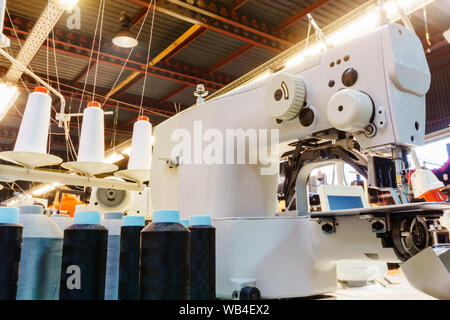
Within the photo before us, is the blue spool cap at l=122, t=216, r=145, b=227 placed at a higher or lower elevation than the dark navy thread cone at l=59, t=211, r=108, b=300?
higher

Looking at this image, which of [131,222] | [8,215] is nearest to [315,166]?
[131,222]

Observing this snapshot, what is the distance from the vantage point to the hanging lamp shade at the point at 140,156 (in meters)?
1.46

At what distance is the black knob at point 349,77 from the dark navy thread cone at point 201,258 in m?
0.60

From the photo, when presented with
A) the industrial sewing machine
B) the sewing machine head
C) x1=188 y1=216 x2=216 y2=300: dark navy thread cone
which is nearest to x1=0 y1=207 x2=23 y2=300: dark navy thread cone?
x1=188 y1=216 x2=216 y2=300: dark navy thread cone

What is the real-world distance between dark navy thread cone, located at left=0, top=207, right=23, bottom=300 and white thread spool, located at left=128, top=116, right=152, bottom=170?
91 cm

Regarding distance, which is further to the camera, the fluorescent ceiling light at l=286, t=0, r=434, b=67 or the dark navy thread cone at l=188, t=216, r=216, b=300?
the fluorescent ceiling light at l=286, t=0, r=434, b=67

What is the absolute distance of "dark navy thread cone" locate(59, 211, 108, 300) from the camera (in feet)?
2.01

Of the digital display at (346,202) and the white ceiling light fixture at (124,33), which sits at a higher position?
the white ceiling light fixture at (124,33)

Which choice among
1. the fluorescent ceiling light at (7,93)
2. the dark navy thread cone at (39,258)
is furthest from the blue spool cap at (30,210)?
the fluorescent ceiling light at (7,93)

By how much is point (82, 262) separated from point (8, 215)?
14 cm

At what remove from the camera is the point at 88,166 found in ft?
4.11

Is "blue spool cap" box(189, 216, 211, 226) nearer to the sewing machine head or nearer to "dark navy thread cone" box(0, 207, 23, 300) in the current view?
"dark navy thread cone" box(0, 207, 23, 300)

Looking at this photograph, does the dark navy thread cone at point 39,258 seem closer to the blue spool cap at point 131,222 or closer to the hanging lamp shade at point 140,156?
the blue spool cap at point 131,222

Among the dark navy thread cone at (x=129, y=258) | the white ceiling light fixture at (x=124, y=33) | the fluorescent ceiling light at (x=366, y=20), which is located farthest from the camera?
the white ceiling light fixture at (x=124, y=33)
